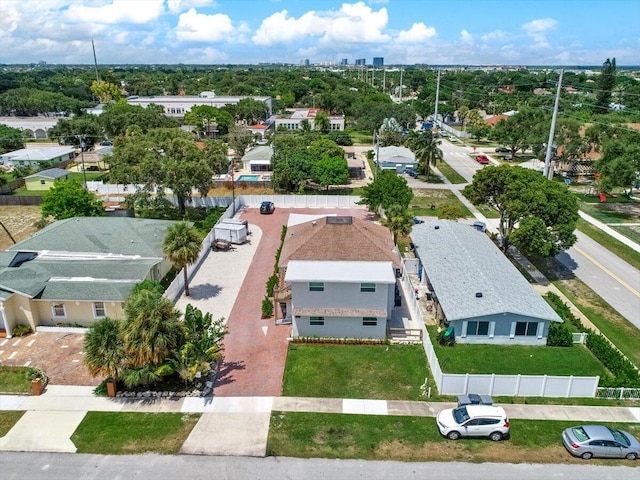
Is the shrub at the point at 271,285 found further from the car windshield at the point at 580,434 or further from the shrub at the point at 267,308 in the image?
the car windshield at the point at 580,434

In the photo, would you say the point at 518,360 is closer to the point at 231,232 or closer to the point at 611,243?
the point at 611,243

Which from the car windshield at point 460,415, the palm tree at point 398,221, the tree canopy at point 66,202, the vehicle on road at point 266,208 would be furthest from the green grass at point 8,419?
the vehicle on road at point 266,208

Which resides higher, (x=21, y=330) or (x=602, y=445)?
(x=602, y=445)

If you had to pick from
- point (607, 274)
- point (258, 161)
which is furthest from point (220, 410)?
point (258, 161)

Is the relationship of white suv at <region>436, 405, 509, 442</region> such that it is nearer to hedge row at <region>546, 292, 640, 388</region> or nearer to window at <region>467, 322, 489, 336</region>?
hedge row at <region>546, 292, 640, 388</region>

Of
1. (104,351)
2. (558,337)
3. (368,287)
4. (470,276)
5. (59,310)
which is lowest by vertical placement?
(558,337)

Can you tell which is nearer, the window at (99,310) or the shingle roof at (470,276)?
the shingle roof at (470,276)

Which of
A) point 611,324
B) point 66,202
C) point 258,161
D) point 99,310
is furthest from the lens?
point 258,161
